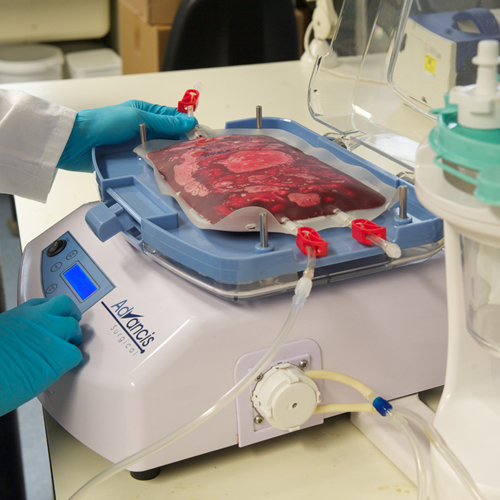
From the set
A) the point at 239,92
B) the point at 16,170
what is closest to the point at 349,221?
the point at 16,170

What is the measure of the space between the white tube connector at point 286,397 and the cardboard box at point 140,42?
237cm

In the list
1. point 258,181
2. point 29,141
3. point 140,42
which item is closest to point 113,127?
point 29,141

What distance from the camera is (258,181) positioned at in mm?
697

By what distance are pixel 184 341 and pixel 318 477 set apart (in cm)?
21

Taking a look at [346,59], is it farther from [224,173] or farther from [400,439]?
[400,439]

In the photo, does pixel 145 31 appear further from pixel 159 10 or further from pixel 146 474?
pixel 146 474

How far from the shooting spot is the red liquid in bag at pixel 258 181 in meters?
0.66

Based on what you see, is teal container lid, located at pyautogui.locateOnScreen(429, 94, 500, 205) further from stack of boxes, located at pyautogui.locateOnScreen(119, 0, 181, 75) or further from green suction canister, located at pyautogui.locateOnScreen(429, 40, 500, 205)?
stack of boxes, located at pyautogui.locateOnScreen(119, 0, 181, 75)

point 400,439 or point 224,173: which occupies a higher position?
point 224,173

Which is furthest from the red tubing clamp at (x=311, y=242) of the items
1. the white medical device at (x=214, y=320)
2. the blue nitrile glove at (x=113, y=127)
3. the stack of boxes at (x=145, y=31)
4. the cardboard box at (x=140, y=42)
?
the stack of boxes at (x=145, y=31)

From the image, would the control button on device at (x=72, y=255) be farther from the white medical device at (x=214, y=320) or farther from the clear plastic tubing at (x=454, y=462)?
the clear plastic tubing at (x=454, y=462)

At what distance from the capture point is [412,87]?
1120 mm

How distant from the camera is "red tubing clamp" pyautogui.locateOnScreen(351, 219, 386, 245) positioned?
2.02 ft

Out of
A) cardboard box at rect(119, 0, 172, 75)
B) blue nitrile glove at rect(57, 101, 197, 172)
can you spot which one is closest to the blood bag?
blue nitrile glove at rect(57, 101, 197, 172)
